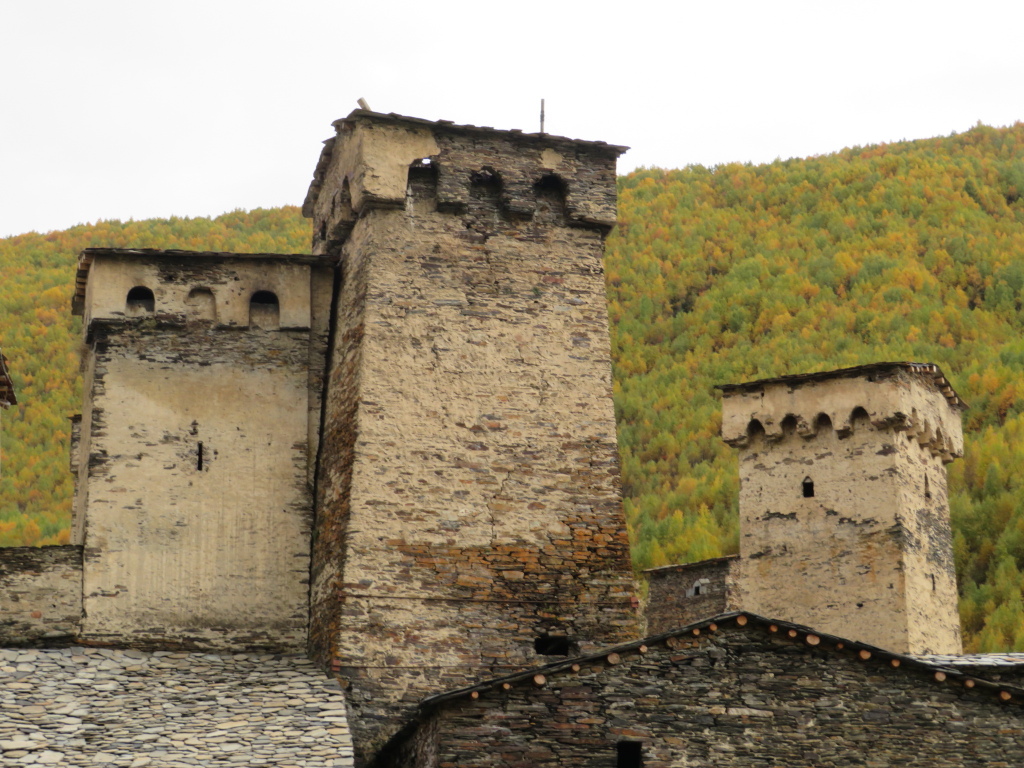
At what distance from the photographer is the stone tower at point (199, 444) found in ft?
65.8

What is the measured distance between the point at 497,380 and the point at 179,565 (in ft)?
15.3

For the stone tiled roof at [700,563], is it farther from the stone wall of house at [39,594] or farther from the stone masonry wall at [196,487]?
the stone wall of house at [39,594]

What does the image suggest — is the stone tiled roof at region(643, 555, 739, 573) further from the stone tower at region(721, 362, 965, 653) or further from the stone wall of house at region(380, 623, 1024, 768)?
the stone wall of house at region(380, 623, 1024, 768)

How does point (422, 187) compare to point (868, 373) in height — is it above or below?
above

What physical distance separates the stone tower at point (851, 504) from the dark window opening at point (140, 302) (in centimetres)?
961

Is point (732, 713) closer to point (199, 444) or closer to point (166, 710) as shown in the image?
point (166, 710)

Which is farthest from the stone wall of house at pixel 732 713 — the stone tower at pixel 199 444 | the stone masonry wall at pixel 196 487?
the stone tower at pixel 199 444

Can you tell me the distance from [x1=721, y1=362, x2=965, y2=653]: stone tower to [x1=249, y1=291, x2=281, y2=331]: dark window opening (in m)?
8.05

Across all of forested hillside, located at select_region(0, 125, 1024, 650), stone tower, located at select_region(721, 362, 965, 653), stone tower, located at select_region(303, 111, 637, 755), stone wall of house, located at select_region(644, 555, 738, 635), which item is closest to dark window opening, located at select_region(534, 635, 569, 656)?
stone tower, located at select_region(303, 111, 637, 755)

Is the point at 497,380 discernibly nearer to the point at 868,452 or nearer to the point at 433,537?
the point at 433,537

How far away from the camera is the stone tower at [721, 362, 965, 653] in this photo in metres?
23.7

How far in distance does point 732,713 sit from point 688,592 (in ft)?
42.0

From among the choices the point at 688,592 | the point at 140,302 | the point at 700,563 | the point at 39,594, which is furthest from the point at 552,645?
the point at 688,592

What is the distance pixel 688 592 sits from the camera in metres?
29.5
